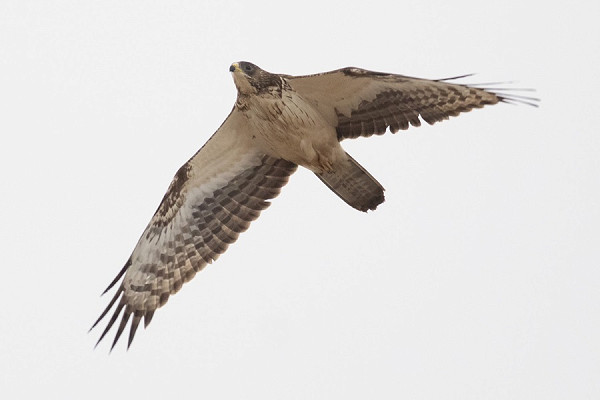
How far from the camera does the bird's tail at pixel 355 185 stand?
38.1 ft

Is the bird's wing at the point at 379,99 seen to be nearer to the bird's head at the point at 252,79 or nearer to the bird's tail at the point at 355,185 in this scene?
the bird's head at the point at 252,79

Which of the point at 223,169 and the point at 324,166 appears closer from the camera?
the point at 324,166

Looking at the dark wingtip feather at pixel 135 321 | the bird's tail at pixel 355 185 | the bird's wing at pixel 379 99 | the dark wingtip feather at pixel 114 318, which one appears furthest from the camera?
the dark wingtip feather at pixel 135 321

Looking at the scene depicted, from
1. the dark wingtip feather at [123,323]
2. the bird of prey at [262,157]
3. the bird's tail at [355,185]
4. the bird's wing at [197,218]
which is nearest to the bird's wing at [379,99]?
the bird of prey at [262,157]

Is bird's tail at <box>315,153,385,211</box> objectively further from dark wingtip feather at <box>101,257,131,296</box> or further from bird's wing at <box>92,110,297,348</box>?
dark wingtip feather at <box>101,257,131,296</box>

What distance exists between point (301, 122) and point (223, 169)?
150 cm

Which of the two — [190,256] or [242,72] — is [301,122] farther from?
[190,256]

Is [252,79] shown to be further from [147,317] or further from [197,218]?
[147,317]

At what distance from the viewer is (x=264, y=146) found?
12.3 metres

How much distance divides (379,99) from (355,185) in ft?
3.55

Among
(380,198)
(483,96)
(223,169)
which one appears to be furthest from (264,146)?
(483,96)

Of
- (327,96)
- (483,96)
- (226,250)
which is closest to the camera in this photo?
(483,96)

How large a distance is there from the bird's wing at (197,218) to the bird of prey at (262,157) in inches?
0.5

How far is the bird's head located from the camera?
11.4 metres
